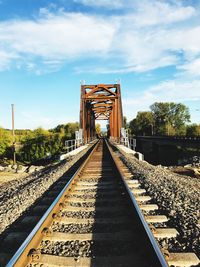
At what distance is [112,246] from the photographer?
3.27 m

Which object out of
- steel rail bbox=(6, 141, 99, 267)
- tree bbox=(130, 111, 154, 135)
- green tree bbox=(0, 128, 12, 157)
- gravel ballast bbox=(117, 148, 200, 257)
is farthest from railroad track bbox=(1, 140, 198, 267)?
tree bbox=(130, 111, 154, 135)

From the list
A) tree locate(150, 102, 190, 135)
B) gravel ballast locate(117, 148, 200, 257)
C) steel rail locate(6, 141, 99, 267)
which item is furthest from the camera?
tree locate(150, 102, 190, 135)

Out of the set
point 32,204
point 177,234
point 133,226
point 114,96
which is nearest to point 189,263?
Answer: point 177,234

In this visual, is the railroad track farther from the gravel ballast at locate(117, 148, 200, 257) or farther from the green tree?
the green tree

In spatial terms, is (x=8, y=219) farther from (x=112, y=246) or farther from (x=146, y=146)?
(x=146, y=146)

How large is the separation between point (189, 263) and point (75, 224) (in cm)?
182

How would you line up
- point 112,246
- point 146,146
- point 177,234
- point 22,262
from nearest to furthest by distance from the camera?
point 22,262
point 112,246
point 177,234
point 146,146

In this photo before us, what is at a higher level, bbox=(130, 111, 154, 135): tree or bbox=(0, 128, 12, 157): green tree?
bbox=(130, 111, 154, 135): tree

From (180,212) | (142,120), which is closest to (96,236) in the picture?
(180,212)

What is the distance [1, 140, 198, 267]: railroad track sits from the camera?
2867 millimetres

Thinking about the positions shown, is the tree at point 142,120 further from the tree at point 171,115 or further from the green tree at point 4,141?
the green tree at point 4,141

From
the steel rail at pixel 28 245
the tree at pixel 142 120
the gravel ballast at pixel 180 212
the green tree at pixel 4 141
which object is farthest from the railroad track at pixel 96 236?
the tree at pixel 142 120

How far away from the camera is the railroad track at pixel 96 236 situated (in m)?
2.87

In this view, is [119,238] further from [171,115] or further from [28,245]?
[171,115]
